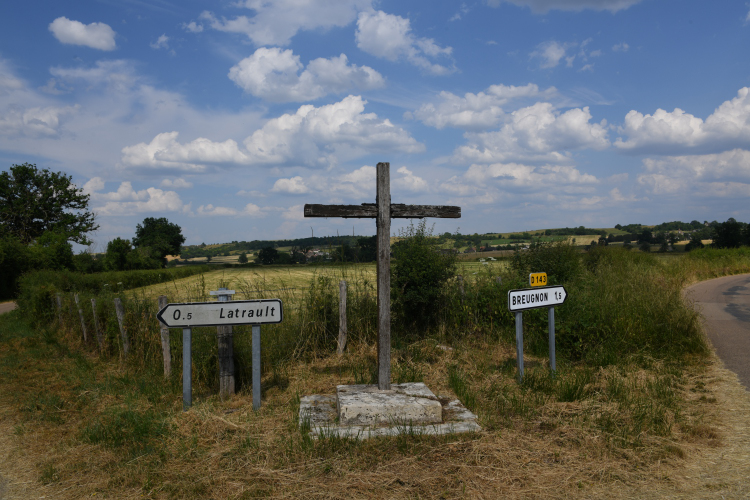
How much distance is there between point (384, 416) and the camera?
4637mm

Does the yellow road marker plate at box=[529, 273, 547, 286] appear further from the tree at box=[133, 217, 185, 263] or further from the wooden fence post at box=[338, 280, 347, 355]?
the tree at box=[133, 217, 185, 263]

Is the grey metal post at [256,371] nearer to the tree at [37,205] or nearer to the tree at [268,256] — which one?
the tree at [268,256]

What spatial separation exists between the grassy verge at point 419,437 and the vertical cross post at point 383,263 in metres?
1.04

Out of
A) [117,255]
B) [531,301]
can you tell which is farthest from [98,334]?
[117,255]

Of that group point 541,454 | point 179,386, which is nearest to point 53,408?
point 179,386

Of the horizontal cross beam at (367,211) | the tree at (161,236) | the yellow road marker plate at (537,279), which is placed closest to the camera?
the horizontal cross beam at (367,211)

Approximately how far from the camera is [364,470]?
3.71 metres

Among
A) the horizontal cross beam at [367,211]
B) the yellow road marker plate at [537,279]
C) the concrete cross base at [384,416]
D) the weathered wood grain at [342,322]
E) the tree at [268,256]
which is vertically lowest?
the concrete cross base at [384,416]

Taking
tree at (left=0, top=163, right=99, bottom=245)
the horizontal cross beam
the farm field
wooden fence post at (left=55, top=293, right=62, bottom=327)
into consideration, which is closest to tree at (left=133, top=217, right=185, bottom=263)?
tree at (left=0, top=163, right=99, bottom=245)

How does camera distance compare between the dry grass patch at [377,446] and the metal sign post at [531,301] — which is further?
the metal sign post at [531,301]

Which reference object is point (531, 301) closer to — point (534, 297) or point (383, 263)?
point (534, 297)

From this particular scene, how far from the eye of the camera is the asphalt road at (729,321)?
7.12 metres

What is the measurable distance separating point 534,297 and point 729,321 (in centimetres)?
718

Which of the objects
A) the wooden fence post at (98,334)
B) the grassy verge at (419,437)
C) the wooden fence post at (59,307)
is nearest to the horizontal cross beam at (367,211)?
the grassy verge at (419,437)
